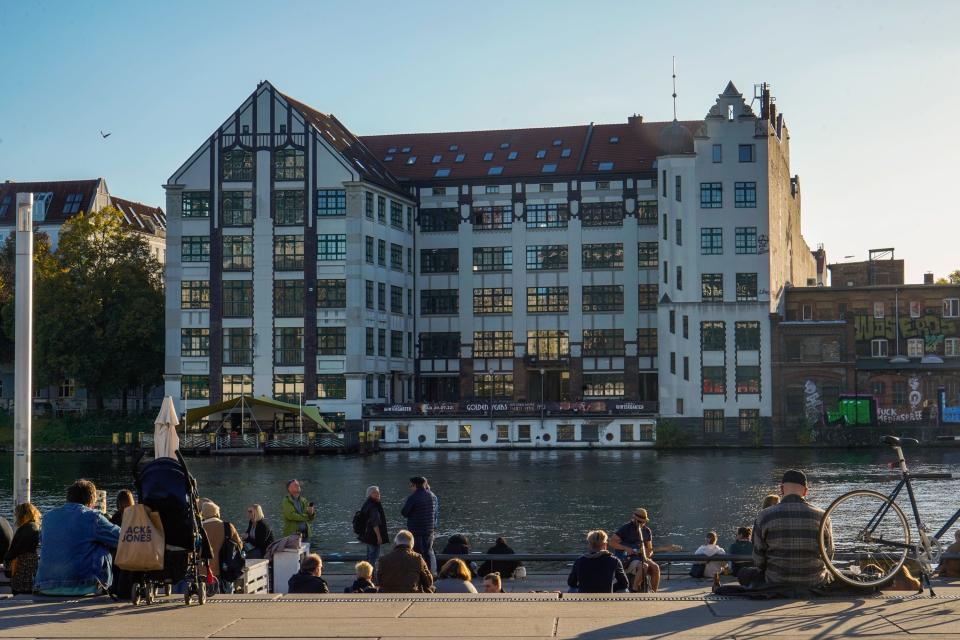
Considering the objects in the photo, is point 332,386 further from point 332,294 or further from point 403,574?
point 403,574

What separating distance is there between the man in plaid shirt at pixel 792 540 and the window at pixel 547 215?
8535 centimetres

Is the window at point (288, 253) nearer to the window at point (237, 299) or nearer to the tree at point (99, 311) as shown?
the window at point (237, 299)

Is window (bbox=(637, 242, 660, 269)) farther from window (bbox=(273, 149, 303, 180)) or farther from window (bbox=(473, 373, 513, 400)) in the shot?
window (bbox=(273, 149, 303, 180))

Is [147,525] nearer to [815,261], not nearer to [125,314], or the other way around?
[125,314]

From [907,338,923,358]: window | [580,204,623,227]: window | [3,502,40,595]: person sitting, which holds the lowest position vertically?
[3,502,40,595]: person sitting

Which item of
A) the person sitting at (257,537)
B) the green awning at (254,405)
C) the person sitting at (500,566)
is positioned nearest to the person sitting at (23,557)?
the person sitting at (257,537)

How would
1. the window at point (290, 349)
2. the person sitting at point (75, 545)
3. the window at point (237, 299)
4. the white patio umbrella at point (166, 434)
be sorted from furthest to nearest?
the window at point (237, 299) < the window at point (290, 349) < the white patio umbrella at point (166, 434) < the person sitting at point (75, 545)

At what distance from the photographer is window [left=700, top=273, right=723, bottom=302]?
89750 millimetres

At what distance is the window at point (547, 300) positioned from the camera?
98.4m

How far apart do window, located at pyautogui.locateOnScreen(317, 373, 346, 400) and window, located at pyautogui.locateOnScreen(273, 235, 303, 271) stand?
8298mm

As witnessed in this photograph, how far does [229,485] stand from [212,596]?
149 ft

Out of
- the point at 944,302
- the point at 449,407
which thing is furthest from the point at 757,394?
the point at 449,407

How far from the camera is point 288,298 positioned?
92188 millimetres

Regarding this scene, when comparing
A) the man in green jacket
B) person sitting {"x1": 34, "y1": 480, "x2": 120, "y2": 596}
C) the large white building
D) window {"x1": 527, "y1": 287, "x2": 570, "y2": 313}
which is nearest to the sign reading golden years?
the large white building
